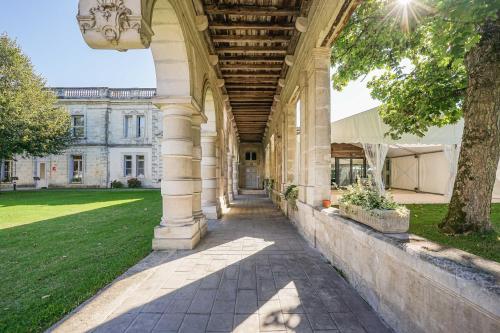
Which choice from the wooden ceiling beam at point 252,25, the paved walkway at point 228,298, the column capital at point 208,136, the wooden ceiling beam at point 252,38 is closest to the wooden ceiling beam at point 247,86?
the column capital at point 208,136

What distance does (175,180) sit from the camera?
421cm

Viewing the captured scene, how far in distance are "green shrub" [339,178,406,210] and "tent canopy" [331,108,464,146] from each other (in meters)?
6.72

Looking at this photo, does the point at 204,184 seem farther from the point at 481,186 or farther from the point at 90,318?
the point at 481,186

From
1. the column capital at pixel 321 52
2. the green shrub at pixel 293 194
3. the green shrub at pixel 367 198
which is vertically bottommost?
the green shrub at pixel 293 194

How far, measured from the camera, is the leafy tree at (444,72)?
8.80 feet

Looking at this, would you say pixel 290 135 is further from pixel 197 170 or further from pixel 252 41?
pixel 197 170

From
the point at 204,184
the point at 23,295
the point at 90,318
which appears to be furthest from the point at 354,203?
the point at 204,184

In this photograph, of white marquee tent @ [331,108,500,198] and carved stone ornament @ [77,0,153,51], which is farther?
white marquee tent @ [331,108,500,198]

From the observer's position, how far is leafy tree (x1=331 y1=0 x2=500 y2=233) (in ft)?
8.80

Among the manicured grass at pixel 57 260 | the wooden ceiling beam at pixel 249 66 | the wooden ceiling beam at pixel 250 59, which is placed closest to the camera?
the manicured grass at pixel 57 260

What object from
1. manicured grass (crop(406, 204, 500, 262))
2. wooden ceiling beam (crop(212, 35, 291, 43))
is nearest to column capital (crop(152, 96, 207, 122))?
wooden ceiling beam (crop(212, 35, 291, 43))

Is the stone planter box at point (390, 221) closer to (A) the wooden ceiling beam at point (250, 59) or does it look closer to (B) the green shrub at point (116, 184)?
(A) the wooden ceiling beam at point (250, 59)

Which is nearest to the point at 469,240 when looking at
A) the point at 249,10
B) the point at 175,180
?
→ the point at 175,180

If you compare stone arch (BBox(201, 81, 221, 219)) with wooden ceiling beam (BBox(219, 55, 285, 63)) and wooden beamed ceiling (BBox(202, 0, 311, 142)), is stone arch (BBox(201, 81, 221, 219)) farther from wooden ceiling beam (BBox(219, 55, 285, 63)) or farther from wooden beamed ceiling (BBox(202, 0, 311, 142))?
wooden beamed ceiling (BBox(202, 0, 311, 142))
